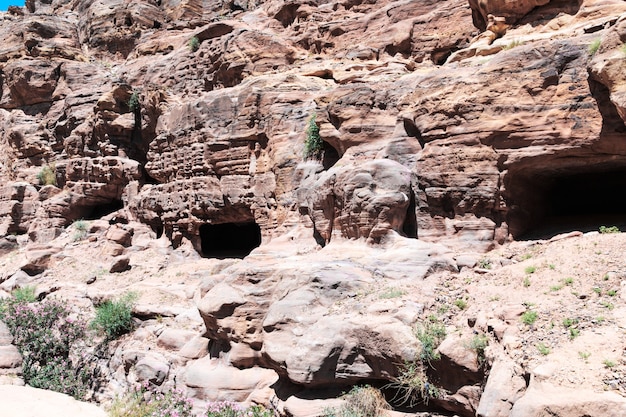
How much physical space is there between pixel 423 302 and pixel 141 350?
6322mm

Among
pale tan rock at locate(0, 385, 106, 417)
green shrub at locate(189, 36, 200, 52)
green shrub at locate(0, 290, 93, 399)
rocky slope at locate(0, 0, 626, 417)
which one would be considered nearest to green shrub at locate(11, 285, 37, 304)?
rocky slope at locate(0, 0, 626, 417)

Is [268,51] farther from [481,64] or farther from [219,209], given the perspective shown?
[481,64]

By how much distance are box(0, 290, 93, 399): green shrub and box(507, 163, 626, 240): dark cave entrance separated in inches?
372

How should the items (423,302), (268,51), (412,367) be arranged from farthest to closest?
(268,51)
(423,302)
(412,367)

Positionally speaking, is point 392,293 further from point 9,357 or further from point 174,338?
point 9,357

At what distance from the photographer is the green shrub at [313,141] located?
12.9m

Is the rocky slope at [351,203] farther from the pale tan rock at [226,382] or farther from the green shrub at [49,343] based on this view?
the green shrub at [49,343]

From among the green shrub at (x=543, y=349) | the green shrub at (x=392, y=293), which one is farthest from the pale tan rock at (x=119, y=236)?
the green shrub at (x=543, y=349)

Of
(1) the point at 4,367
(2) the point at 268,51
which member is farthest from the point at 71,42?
(1) the point at 4,367

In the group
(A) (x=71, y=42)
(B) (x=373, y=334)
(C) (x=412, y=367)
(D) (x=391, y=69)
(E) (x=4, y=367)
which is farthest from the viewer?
(A) (x=71, y=42)

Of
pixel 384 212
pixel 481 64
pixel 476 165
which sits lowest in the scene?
pixel 384 212

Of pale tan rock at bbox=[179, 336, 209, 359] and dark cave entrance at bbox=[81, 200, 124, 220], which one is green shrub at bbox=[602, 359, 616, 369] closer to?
pale tan rock at bbox=[179, 336, 209, 359]

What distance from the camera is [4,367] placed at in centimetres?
988

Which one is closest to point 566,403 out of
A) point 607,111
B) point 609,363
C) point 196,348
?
point 609,363
